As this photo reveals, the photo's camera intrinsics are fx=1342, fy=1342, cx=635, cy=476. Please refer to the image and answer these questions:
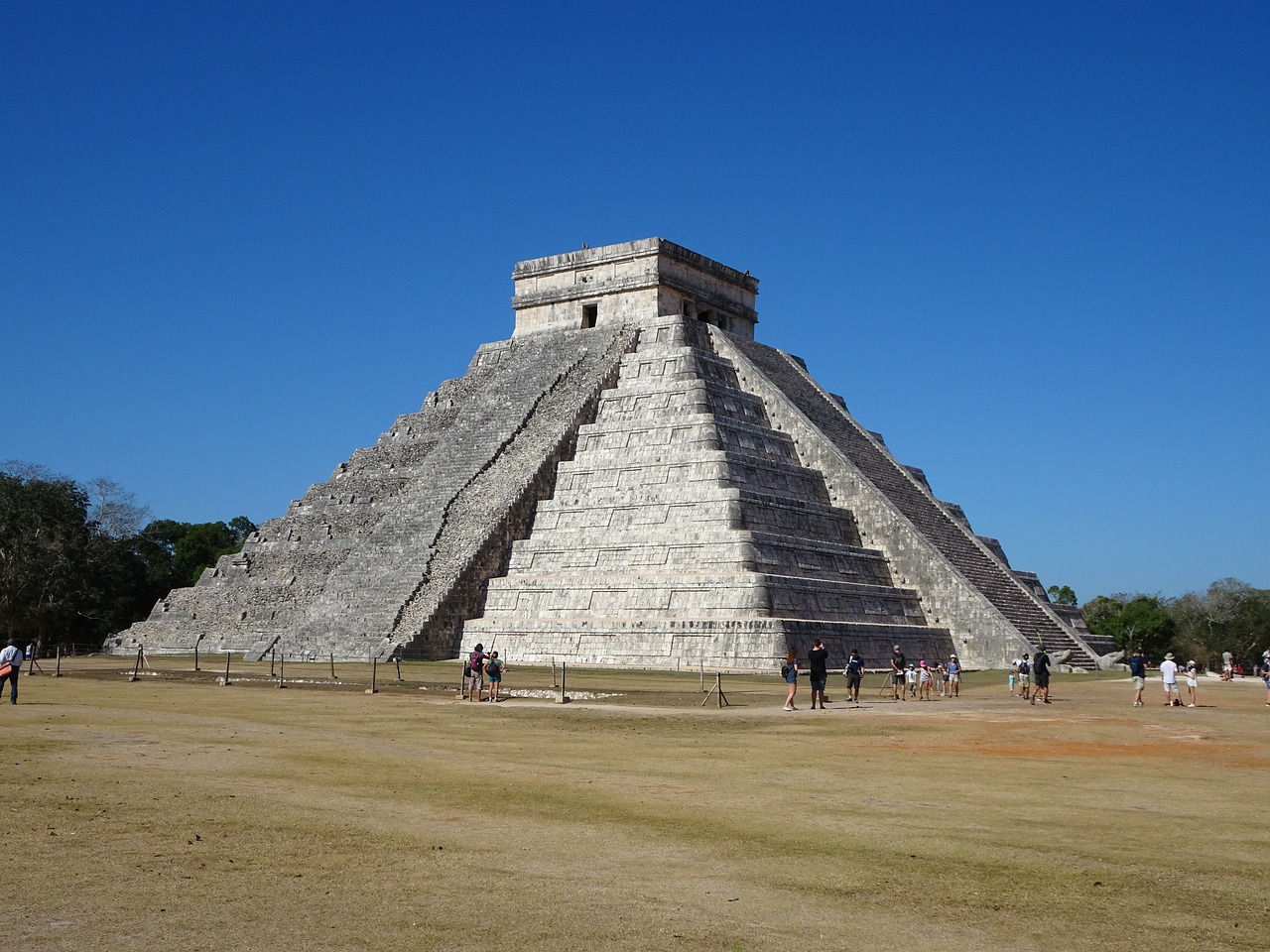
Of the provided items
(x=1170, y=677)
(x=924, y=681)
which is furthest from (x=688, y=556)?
(x=1170, y=677)

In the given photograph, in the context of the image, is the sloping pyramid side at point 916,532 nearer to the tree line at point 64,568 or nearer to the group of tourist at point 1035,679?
the group of tourist at point 1035,679

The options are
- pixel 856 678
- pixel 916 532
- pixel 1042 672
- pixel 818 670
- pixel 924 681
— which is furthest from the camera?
pixel 916 532

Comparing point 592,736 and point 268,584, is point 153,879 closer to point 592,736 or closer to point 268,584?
point 592,736

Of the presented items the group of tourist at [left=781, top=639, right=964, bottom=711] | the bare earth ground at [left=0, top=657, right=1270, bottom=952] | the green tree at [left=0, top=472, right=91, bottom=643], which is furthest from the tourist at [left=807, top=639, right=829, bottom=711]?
the green tree at [left=0, top=472, right=91, bottom=643]

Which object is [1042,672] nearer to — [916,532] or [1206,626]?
[916,532]

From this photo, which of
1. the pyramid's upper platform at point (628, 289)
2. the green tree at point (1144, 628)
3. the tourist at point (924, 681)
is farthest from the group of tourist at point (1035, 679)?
the green tree at point (1144, 628)

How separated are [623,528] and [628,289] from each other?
11.4 metres

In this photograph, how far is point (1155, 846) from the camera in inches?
354

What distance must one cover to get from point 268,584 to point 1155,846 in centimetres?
3342

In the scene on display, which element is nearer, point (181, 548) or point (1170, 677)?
point (1170, 677)

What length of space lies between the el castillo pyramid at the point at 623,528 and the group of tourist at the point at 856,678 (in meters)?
3.73

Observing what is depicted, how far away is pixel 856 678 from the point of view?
2338cm

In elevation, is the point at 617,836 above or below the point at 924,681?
below

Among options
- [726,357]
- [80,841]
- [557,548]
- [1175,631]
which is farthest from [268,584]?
[1175,631]
